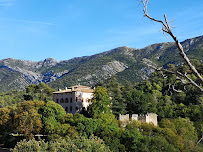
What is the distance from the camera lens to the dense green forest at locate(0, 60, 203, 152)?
117 ft

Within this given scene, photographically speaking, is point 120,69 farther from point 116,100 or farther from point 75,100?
point 75,100

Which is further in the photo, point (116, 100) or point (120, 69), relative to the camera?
point (120, 69)

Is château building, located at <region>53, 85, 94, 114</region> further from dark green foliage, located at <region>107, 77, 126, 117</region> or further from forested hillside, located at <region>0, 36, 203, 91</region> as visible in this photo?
forested hillside, located at <region>0, 36, 203, 91</region>

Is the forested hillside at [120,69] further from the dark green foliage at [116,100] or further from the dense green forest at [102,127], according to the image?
the dense green forest at [102,127]

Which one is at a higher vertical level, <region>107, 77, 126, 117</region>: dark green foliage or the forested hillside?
the forested hillside

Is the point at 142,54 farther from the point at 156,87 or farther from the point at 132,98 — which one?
the point at 132,98

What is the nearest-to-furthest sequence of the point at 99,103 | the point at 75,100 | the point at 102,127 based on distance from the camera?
the point at 102,127 → the point at 99,103 → the point at 75,100

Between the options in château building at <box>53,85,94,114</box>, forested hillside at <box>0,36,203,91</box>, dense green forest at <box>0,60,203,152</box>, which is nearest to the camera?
dense green forest at <box>0,60,203,152</box>

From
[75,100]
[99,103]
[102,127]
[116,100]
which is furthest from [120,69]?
[102,127]

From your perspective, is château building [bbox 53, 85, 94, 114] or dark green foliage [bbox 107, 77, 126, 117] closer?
château building [bbox 53, 85, 94, 114]

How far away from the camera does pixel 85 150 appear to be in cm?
3159

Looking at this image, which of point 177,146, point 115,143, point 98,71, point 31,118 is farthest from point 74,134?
point 98,71

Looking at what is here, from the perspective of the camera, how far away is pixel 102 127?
135ft

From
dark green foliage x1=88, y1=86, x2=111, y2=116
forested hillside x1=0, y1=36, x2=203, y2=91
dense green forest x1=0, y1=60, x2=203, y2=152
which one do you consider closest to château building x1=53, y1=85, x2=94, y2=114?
dense green forest x1=0, y1=60, x2=203, y2=152
